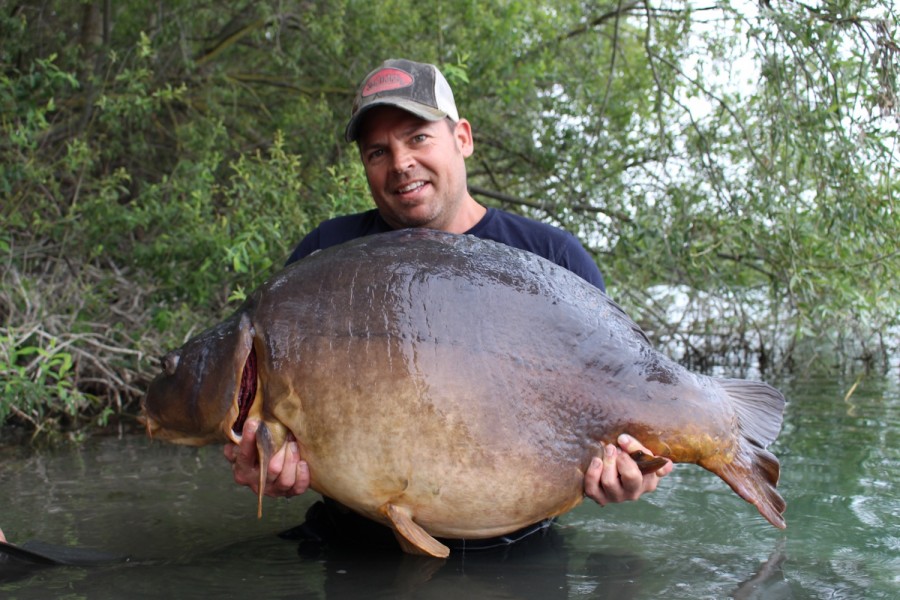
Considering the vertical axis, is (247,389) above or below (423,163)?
below

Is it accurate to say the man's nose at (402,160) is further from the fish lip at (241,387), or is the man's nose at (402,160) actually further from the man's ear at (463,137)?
the fish lip at (241,387)

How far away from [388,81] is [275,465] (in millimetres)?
1289

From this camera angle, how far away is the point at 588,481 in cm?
235

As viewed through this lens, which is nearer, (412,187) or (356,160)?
(412,187)

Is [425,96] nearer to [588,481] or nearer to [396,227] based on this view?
[396,227]

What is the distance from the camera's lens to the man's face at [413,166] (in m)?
2.95

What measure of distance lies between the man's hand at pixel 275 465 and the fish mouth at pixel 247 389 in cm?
4

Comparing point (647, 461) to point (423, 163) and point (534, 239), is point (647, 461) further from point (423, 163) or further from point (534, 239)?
point (423, 163)

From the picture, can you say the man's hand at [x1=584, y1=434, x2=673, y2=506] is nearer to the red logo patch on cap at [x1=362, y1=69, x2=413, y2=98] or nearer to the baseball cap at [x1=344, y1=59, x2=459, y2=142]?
the baseball cap at [x1=344, y1=59, x2=459, y2=142]

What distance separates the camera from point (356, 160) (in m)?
5.52

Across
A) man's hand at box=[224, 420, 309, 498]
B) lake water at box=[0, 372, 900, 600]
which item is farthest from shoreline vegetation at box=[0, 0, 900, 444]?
man's hand at box=[224, 420, 309, 498]

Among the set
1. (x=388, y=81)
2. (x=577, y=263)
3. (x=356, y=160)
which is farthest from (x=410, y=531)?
(x=356, y=160)

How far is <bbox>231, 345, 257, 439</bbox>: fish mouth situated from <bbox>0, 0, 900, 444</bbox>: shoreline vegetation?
2231 mm

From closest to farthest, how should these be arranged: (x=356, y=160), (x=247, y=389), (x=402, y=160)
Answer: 1. (x=247, y=389)
2. (x=402, y=160)
3. (x=356, y=160)
